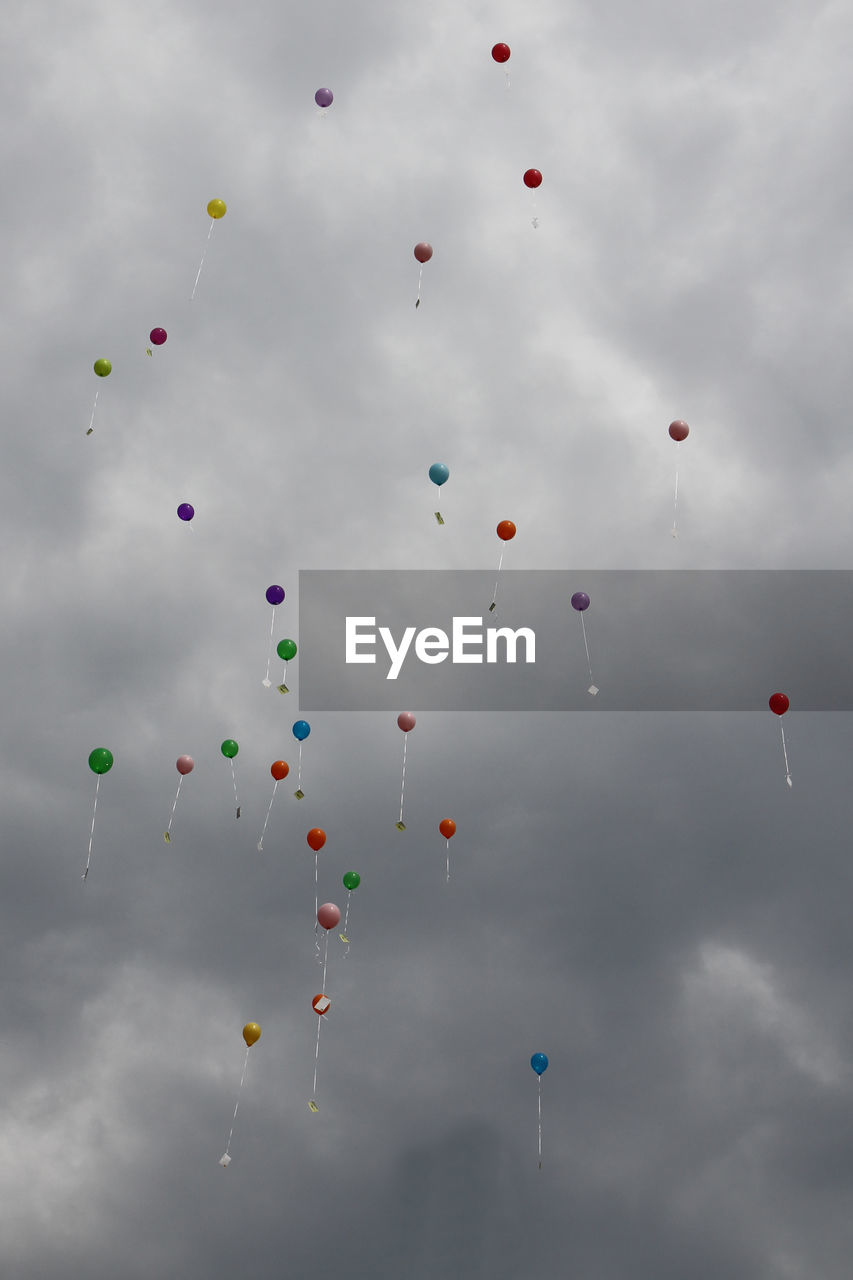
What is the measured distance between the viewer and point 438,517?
79.2 ft

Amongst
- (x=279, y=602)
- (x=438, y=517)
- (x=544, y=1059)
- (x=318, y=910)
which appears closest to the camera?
(x=438, y=517)

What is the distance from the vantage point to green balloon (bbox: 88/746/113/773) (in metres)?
27.1

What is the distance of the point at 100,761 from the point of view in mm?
27203

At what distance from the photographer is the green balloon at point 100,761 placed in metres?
27.1

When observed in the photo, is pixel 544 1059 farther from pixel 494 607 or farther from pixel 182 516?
pixel 182 516

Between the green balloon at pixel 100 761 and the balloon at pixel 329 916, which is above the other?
the green balloon at pixel 100 761

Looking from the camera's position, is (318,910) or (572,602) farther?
(572,602)

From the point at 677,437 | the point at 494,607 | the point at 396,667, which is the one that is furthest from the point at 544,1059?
the point at 677,437

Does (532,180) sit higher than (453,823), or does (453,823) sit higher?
(532,180)

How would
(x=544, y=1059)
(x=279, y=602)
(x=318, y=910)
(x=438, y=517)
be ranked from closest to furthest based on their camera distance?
(x=438, y=517), (x=318, y=910), (x=279, y=602), (x=544, y=1059)

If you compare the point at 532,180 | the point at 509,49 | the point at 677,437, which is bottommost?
the point at 677,437

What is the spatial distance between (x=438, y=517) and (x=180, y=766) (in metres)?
9.29

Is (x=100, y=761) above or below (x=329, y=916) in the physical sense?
above

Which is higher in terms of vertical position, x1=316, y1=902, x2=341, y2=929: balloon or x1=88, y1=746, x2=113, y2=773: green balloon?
x1=88, y1=746, x2=113, y2=773: green balloon
